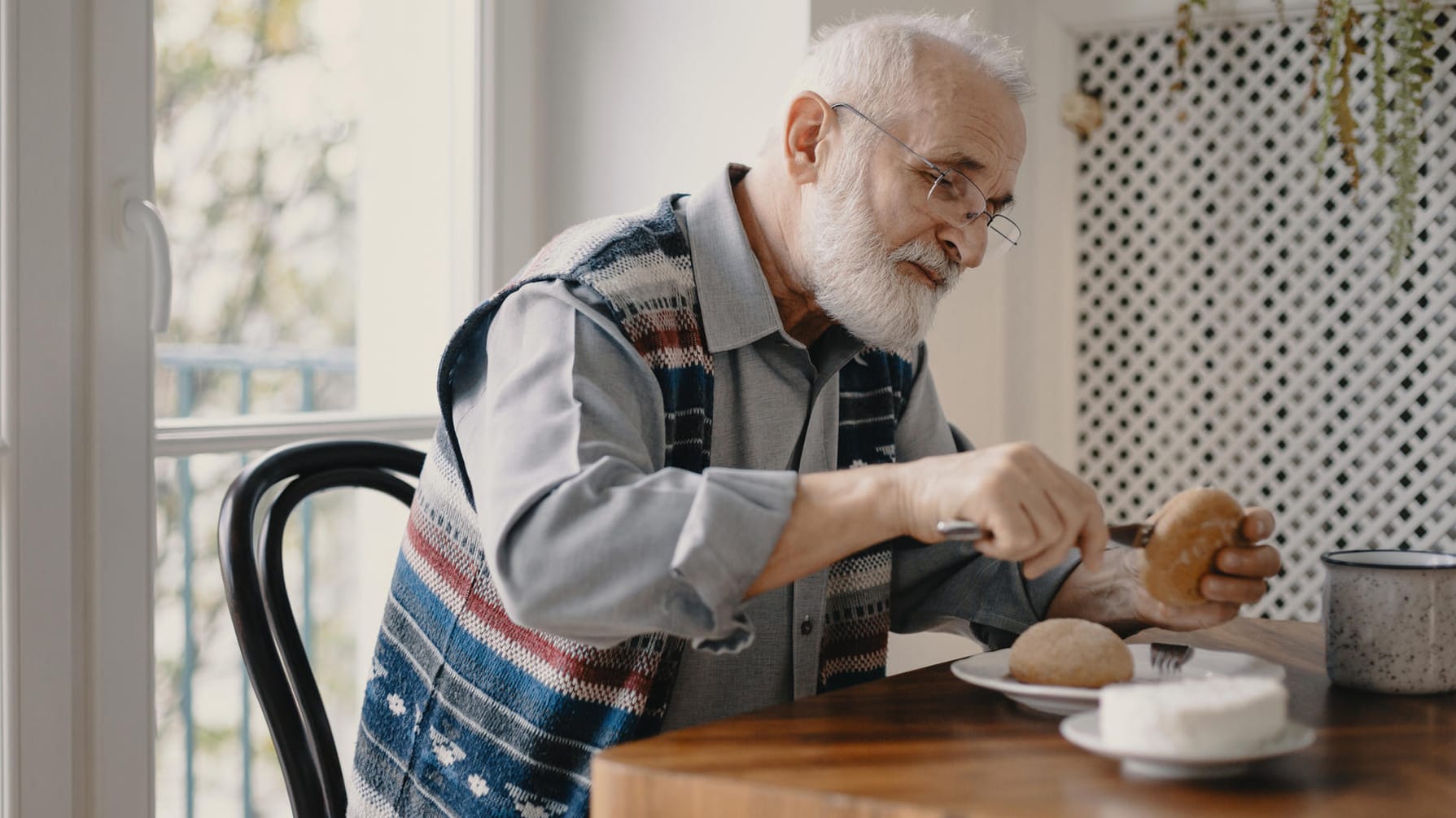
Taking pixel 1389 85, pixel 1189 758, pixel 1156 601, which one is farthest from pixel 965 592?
pixel 1389 85

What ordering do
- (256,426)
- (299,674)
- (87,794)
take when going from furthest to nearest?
(256,426), (87,794), (299,674)

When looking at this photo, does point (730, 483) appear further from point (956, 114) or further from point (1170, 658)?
point (956, 114)

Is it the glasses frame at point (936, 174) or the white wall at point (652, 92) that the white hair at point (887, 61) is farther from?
the white wall at point (652, 92)

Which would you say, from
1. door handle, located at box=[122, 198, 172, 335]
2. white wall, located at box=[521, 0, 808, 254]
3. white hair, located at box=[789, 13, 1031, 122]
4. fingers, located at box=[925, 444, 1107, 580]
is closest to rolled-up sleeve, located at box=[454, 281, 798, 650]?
fingers, located at box=[925, 444, 1107, 580]

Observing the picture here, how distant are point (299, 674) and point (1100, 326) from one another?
1.91 meters

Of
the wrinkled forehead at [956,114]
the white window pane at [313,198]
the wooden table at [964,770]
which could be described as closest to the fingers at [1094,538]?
the wooden table at [964,770]

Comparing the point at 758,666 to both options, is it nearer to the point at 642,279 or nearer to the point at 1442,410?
the point at 642,279

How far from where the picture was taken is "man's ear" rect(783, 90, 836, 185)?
4.39ft

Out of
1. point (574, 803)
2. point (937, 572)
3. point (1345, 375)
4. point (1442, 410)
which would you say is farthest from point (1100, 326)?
point (574, 803)

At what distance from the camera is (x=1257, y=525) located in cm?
114

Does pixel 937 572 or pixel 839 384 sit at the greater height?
pixel 839 384

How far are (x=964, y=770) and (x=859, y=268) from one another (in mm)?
630

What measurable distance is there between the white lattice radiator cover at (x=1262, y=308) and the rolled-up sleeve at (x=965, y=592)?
4.33ft

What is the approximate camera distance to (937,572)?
1415mm
